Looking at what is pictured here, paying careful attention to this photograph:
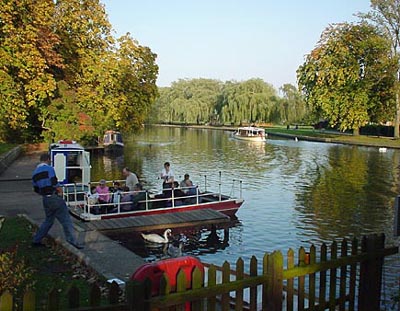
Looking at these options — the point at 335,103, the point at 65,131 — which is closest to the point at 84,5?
the point at 65,131

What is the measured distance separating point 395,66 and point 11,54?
145 feet

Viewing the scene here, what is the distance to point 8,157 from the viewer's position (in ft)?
94.3

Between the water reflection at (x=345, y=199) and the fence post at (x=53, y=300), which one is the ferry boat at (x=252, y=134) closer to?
the water reflection at (x=345, y=199)

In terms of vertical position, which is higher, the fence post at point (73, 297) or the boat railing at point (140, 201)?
the fence post at point (73, 297)

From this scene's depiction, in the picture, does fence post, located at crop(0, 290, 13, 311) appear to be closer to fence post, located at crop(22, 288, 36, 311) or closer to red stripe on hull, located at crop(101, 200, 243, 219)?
fence post, located at crop(22, 288, 36, 311)

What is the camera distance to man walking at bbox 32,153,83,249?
10.4 m

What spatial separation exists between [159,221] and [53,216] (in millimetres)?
5567

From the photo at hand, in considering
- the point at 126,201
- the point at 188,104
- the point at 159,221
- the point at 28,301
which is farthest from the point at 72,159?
the point at 188,104

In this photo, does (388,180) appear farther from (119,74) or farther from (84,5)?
(84,5)

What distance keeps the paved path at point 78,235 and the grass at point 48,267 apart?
8.1 inches

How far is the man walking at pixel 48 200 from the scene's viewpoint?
10.4 m

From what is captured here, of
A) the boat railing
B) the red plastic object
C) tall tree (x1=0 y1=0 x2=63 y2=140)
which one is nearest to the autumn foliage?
tall tree (x1=0 y1=0 x2=63 y2=140)

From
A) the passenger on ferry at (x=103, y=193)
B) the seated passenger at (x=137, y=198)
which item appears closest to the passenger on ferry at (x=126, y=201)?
the seated passenger at (x=137, y=198)

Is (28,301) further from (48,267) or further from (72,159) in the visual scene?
(72,159)
